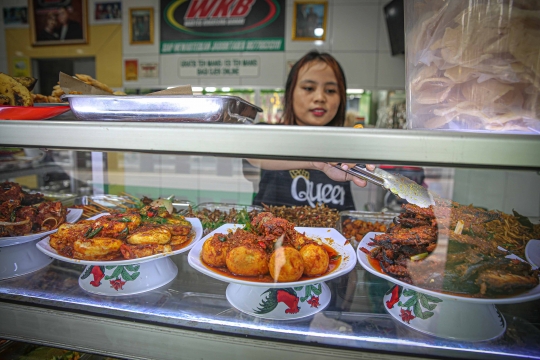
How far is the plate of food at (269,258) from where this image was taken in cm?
85

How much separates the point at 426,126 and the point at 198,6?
4.85 meters

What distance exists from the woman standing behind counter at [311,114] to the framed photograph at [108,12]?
3930 mm

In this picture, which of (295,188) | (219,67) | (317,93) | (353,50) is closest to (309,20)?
(353,50)

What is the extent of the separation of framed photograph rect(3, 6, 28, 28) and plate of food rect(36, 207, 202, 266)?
19.0 feet

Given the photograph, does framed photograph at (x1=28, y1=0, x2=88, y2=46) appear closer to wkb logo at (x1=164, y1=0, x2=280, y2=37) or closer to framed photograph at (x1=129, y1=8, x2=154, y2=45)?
framed photograph at (x1=129, y1=8, x2=154, y2=45)

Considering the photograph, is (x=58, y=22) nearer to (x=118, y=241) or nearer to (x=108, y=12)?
(x=108, y=12)

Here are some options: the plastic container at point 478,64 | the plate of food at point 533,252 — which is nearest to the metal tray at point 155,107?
the plastic container at point 478,64

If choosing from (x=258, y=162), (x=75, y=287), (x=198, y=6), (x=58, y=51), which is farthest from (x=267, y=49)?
(x=75, y=287)

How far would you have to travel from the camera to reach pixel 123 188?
176 centimetres

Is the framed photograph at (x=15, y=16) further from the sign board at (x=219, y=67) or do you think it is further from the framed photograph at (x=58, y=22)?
the sign board at (x=219, y=67)

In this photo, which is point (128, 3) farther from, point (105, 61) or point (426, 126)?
point (426, 126)

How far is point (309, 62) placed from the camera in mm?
2271

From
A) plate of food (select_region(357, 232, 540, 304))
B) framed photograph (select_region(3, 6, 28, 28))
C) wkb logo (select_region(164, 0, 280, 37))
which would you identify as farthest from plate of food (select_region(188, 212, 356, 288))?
framed photograph (select_region(3, 6, 28, 28))

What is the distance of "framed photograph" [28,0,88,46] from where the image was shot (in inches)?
195
